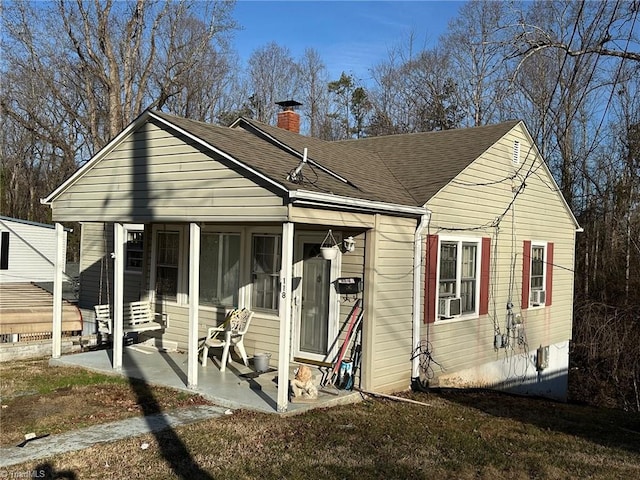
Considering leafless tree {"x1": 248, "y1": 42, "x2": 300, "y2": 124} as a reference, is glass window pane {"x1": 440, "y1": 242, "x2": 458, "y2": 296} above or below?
below

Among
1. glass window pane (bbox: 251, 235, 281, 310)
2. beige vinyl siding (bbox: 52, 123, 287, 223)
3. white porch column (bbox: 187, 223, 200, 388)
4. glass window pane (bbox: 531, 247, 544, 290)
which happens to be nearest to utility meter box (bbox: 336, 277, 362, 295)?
glass window pane (bbox: 251, 235, 281, 310)

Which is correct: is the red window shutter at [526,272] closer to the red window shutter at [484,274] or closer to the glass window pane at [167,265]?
the red window shutter at [484,274]

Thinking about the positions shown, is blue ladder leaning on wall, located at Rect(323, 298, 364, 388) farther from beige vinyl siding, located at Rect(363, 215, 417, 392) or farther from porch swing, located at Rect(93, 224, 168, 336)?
porch swing, located at Rect(93, 224, 168, 336)

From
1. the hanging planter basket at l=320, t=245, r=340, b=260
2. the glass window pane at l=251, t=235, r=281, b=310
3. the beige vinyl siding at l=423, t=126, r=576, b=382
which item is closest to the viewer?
the hanging planter basket at l=320, t=245, r=340, b=260

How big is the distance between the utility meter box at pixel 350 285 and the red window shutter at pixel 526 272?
16.3ft

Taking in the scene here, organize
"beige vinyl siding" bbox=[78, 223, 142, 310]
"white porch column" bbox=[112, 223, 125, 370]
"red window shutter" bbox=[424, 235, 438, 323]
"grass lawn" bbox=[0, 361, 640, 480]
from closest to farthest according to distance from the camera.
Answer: "grass lawn" bbox=[0, 361, 640, 480] < "white porch column" bbox=[112, 223, 125, 370] < "red window shutter" bbox=[424, 235, 438, 323] < "beige vinyl siding" bbox=[78, 223, 142, 310]

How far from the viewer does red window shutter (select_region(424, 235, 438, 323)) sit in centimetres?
953

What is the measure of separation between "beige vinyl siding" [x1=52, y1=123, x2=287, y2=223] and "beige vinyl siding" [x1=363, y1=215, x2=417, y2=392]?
2106 millimetres

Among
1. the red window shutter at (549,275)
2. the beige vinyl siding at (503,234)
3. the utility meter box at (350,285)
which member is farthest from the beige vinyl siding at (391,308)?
the red window shutter at (549,275)

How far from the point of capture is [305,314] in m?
9.49

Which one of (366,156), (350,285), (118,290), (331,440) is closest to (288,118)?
(366,156)

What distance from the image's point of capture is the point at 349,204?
25.3 ft

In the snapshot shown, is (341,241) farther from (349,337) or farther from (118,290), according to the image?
(118,290)

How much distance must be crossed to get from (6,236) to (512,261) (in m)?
16.5
